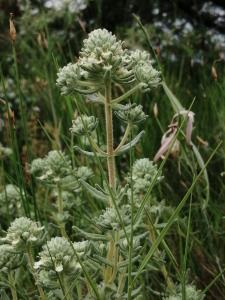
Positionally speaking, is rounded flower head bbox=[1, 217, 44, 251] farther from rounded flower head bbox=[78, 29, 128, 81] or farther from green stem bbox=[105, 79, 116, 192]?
rounded flower head bbox=[78, 29, 128, 81]

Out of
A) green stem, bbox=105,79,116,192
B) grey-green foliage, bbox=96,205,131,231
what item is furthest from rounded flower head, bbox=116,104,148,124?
grey-green foliage, bbox=96,205,131,231

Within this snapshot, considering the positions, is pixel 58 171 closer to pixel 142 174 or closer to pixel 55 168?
pixel 55 168

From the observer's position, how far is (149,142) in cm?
236

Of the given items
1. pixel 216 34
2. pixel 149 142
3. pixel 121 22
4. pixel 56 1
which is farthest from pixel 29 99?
pixel 149 142

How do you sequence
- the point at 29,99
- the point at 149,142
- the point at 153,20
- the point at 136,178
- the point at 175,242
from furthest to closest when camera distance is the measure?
the point at 153,20, the point at 29,99, the point at 149,142, the point at 175,242, the point at 136,178

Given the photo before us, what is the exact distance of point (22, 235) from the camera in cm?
127

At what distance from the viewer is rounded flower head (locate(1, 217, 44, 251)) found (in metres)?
1.27

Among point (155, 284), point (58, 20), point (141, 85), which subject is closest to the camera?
point (141, 85)

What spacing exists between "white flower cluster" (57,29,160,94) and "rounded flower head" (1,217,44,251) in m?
0.30

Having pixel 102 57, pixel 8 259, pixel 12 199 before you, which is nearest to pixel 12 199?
pixel 12 199

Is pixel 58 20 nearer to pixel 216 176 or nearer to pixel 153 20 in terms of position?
pixel 153 20

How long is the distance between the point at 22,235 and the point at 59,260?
0.12 m

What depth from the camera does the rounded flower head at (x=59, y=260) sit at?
3.89ft

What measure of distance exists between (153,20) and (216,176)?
2972 millimetres
